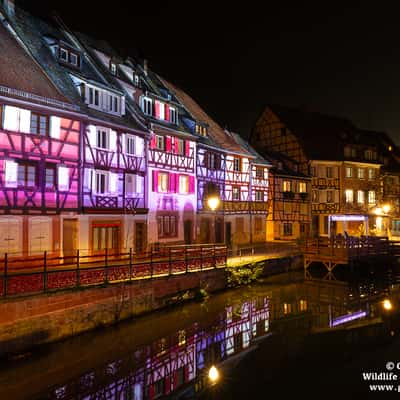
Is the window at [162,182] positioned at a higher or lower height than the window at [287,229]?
higher

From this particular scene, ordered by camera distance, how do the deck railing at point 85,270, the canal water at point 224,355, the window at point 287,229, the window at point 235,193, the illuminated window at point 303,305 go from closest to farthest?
the canal water at point 224,355 → the deck railing at point 85,270 → the illuminated window at point 303,305 → the window at point 235,193 → the window at point 287,229

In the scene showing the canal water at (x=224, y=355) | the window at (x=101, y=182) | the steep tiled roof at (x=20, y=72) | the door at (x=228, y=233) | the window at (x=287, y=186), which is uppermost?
the steep tiled roof at (x=20, y=72)

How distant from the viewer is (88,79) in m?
22.9

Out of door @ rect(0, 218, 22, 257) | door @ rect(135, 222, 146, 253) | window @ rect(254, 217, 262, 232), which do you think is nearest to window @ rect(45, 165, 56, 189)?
door @ rect(0, 218, 22, 257)

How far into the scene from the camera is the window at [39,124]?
767 inches

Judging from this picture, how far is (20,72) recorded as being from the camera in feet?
64.4

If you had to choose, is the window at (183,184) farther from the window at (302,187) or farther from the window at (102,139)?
the window at (302,187)

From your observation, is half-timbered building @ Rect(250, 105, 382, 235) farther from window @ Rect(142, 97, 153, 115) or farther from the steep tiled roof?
the steep tiled roof

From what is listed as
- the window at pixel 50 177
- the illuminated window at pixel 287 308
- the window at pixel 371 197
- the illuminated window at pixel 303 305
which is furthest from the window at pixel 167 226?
the window at pixel 371 197

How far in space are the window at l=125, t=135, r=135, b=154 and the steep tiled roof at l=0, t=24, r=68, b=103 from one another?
4949 mm

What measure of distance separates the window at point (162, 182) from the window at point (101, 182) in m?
4.96

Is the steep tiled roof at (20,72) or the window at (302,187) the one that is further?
the window at (302,187)

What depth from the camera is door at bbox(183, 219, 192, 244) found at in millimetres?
29969

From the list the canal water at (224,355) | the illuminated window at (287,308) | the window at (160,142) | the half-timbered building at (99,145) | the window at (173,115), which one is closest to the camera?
the canal water at (224,355)
